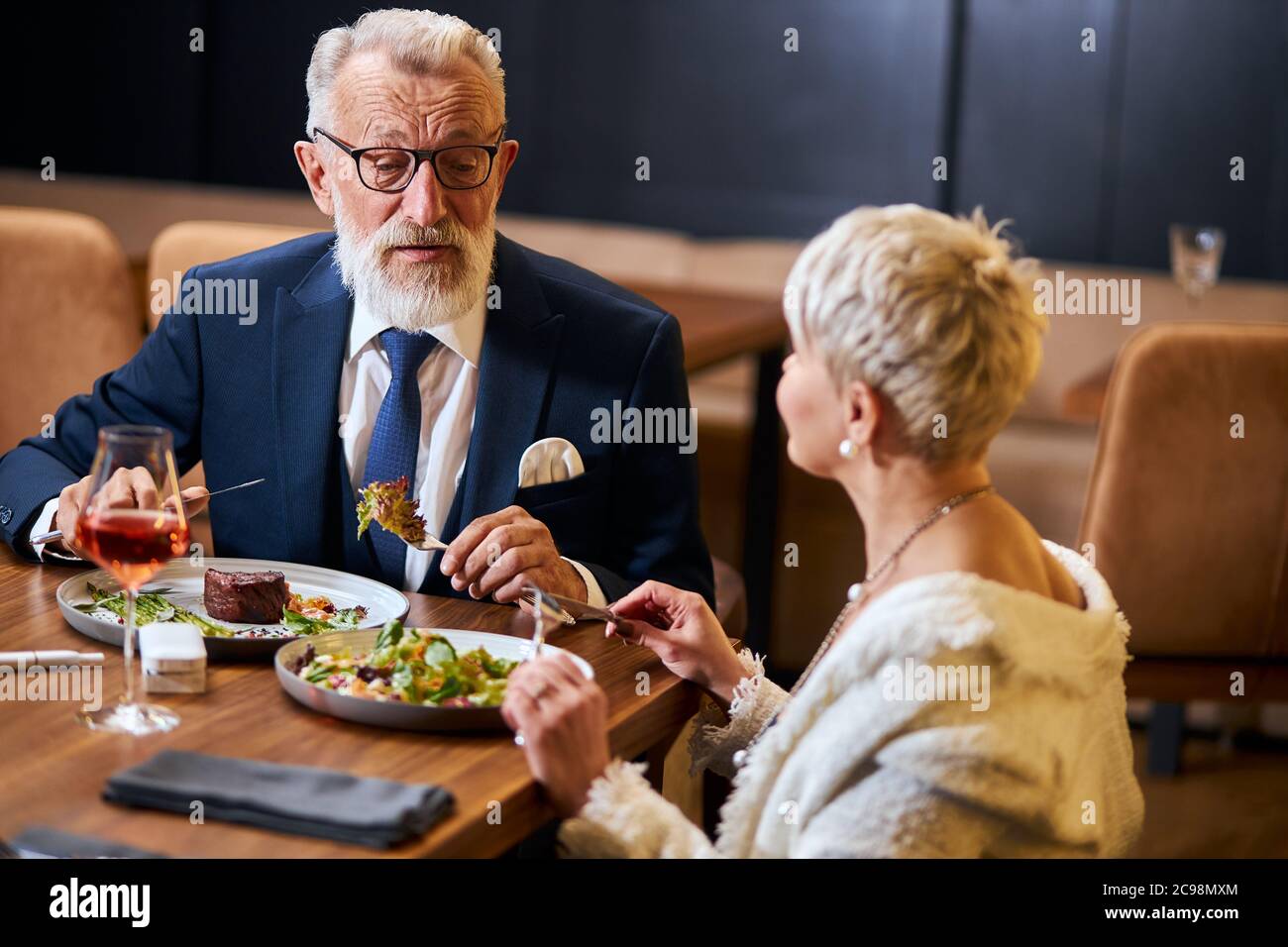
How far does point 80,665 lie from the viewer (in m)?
1.61

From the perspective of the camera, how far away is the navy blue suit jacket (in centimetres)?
220

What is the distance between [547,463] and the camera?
219 cm

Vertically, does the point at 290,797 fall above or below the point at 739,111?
below

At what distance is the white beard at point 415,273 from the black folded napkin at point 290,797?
3.10 feet

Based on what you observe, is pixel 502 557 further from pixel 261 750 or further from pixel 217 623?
pixel 261 750

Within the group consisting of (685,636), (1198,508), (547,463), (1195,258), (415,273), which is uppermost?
(415,273)

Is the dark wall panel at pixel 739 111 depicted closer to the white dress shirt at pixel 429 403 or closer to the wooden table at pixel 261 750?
the white dress shirt at pixel 429 403

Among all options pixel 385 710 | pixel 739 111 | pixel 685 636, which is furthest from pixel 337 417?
pixel 739 111

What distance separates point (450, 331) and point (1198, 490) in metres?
1.70

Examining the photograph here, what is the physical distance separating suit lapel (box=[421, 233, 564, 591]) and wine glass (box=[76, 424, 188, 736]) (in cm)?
67

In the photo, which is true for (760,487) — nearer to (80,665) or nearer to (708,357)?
(708,357)

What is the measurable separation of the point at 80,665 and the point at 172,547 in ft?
0.61

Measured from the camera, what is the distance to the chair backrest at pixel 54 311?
3.36 m
